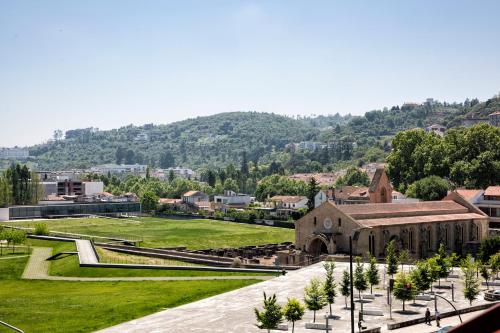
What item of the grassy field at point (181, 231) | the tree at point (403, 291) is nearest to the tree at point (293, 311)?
the tree at point (403, 291)

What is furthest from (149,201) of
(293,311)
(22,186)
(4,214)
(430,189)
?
(293,311)

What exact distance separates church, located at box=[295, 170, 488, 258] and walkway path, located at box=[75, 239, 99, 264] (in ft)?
80.0

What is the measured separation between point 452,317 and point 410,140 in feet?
321

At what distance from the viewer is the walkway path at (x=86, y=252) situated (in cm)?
7336

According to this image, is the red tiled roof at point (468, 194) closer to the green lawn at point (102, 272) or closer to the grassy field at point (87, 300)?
the green lawn at point (102, 272)

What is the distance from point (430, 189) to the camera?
11788 centimetres

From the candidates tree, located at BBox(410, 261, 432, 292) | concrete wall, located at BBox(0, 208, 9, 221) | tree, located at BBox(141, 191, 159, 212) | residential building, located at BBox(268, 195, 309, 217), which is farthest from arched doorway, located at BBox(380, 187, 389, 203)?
tree, located at BBox(141, 191, 159, 212)

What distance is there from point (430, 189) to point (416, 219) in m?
36.6

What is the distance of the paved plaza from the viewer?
42031 mm

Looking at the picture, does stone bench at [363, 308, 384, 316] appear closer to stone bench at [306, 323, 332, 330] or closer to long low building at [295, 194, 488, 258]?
stone bench at [306, 323, 332, 330]

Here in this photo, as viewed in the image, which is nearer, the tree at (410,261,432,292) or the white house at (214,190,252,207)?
the tree at (410,261,432,292)

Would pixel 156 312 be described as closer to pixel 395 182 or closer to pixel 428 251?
pixel 428 251

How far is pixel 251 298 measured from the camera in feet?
167

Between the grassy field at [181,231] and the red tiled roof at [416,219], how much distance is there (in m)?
26.7
